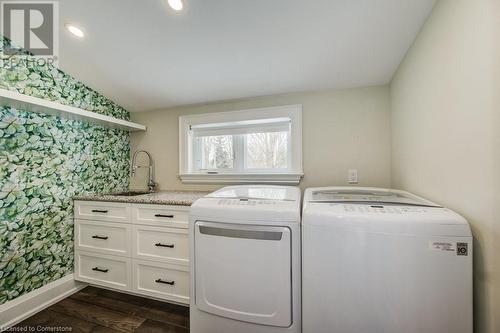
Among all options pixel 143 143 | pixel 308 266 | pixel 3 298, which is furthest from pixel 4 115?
pixel 308 266

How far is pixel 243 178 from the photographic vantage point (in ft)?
6.67

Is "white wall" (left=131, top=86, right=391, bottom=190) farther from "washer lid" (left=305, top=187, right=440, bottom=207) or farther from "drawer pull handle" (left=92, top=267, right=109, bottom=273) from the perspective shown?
"drawer pull handle" (left=92, top=267, right=109, bottom=273)

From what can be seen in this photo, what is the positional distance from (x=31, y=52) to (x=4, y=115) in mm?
557

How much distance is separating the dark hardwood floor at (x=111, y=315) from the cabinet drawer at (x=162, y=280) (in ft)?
0.41

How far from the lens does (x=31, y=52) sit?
1.62m

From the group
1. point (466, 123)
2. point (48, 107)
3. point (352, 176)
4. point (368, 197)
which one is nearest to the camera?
point (466, 123)

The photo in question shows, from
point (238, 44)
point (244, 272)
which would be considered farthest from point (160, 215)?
point (238, 44)

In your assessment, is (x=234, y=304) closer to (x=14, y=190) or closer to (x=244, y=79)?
(x=244, y=79)

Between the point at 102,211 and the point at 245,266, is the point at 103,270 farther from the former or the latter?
the point at 245,266

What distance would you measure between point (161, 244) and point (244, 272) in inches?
34.3

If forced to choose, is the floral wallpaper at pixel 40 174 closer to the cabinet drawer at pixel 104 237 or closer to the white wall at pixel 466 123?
the cabinet drawer at pixel 104 237

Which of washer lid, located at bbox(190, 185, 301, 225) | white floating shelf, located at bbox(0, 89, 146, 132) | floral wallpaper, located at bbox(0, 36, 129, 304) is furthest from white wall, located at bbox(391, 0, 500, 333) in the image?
floral wallpaper, located at bbox(0, 36, 129, 304)

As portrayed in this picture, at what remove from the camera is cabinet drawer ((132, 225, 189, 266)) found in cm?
157

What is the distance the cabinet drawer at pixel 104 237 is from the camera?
1.73m
